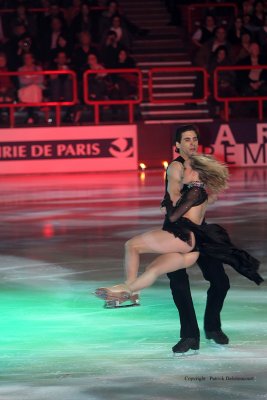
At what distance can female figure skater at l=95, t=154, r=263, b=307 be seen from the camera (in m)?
7.19

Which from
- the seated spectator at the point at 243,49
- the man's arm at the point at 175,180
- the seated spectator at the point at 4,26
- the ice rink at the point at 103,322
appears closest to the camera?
the ice rink at the point at 103,322

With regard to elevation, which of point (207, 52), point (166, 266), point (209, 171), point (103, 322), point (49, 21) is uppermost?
point (49, 21)

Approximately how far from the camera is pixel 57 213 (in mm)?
16656

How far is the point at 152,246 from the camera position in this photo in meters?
7.24

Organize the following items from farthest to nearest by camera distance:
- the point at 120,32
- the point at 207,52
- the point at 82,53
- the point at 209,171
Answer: the point at 120,32 < the point at 207,52 < the point at 82,53 < the point at 209,171

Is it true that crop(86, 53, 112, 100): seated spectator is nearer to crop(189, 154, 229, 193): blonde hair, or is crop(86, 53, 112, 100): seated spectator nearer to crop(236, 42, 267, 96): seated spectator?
crop(236, 42, 267, 96): seated spectator

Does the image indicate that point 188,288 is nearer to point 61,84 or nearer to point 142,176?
point 142,176

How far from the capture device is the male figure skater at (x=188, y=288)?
7.22m

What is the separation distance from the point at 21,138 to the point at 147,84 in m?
3.99

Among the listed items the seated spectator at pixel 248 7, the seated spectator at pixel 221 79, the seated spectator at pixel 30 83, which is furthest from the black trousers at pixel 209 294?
the seated spectator at pixel 248 7

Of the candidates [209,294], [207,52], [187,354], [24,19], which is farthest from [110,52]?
[187,354]

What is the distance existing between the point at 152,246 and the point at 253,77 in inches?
777

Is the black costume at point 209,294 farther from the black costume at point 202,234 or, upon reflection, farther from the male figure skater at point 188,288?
the black costume at point 202,234

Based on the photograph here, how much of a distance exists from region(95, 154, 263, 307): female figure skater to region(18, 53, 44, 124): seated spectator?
18.2 meters
